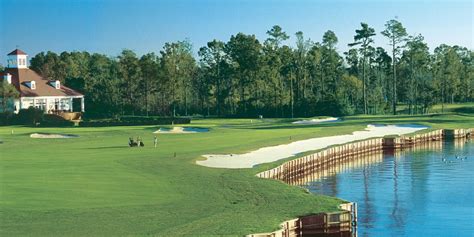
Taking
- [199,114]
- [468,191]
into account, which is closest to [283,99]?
[199,114]

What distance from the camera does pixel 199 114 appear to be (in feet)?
436

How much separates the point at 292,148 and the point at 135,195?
32726 millimetres

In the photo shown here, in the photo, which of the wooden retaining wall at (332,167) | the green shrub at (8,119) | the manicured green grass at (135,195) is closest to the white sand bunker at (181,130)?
the wooden retaining wall at (332,167)

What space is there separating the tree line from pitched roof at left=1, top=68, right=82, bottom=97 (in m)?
8.83

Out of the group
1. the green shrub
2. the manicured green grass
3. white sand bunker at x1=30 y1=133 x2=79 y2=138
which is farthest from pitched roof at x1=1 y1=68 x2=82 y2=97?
the manicured green grass

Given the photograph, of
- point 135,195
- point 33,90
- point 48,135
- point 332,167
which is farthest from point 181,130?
point 135,195

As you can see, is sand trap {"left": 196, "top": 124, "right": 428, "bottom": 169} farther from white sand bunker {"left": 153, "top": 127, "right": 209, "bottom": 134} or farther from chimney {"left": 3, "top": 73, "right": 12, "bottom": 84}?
chimney {"left": 3, "top": 73, "right": 12, "bottom": 84}

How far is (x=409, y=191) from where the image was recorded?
45750 millimetres

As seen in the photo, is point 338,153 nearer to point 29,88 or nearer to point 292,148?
point 292,148

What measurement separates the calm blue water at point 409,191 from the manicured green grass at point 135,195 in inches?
138

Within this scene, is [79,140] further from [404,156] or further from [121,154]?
[404,156]

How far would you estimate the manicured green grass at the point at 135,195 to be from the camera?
92.5 ft

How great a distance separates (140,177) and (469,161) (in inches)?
1288

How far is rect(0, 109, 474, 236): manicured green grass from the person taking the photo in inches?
1110
